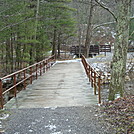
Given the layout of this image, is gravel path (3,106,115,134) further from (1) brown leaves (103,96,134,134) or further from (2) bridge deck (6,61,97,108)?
(2) bridge deck (6,61,97,108)

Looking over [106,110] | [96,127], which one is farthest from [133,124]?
[106,110]

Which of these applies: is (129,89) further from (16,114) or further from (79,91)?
(16,114)

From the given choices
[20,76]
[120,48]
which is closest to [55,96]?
[120,48]

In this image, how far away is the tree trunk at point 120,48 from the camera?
656cm

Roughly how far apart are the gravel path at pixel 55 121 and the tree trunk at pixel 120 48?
4.53 ft

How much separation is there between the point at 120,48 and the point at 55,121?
134 inches

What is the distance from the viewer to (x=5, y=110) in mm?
6137

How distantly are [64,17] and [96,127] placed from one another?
21136 mm

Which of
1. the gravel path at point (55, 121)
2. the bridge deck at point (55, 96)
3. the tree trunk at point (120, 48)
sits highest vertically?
the tree trunk at point (120, 48)

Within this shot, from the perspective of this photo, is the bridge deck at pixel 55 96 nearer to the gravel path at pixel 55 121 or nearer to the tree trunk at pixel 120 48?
the gravel path at pixel 55 121

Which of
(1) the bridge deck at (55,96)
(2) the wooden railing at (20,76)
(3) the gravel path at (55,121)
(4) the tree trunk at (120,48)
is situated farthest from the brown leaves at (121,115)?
(2) the wooden railing at (20,76)

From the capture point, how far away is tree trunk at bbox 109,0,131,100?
258 inches

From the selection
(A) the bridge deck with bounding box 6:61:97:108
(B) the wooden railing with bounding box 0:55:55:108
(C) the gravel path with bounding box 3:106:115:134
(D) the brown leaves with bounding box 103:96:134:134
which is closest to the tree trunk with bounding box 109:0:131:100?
(D) the brown leaves with bounding box 103:96:134:134

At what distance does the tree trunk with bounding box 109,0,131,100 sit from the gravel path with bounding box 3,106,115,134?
1380mm
